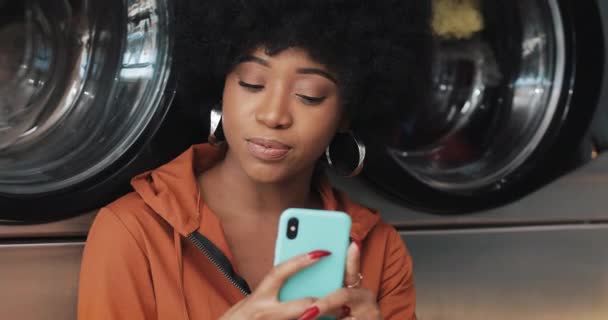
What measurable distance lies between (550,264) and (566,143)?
0.71 ft

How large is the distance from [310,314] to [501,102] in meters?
0.71

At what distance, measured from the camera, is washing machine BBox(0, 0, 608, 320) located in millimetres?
856

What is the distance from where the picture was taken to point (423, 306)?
1.10m

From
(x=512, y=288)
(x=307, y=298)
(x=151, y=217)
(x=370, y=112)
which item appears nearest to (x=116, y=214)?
(x=151, y=217)

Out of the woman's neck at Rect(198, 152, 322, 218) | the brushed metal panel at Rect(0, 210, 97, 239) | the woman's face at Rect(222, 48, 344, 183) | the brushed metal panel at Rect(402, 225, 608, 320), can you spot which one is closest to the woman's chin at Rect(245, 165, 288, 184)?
the woman's face at Rect(222, 48, 344, 183)

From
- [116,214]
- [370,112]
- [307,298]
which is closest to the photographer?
[307,298]

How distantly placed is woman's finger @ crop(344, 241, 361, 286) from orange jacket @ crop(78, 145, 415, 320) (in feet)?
0.46

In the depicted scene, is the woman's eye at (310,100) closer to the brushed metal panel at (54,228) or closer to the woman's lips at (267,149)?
the woman's lips at (267,149)

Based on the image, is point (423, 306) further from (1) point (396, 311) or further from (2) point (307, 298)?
(2) point (307, 298)

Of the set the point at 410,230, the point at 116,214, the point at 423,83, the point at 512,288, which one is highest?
the point at 423,83

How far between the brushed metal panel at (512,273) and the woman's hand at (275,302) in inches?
18.0

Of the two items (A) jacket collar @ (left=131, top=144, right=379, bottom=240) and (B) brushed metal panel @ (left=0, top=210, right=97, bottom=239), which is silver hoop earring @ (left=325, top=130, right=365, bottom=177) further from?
(B) brushed metal panel @ (left=0, top=210, right=97, bottom=239)

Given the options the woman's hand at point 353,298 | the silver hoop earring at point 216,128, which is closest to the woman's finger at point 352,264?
the woman's hand at point 353,298

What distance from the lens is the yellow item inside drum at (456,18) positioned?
1087 mm
